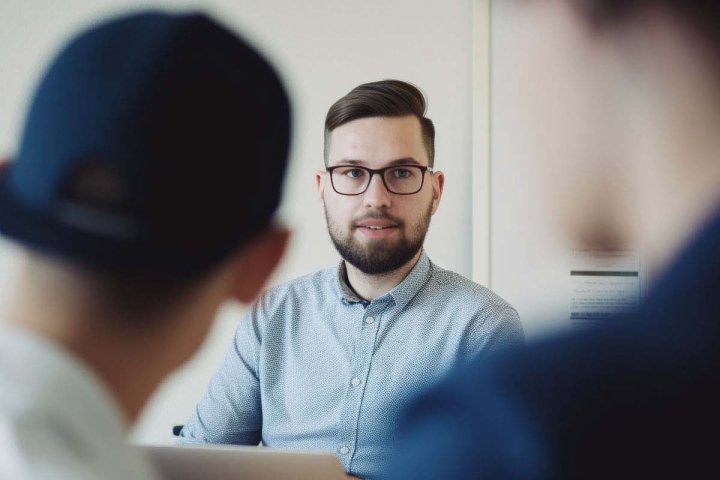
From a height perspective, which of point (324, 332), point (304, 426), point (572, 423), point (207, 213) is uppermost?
point (207, 213)

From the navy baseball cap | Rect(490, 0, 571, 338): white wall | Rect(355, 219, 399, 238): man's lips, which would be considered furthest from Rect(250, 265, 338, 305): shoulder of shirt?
the navy baseball cap

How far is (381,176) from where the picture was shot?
162cm

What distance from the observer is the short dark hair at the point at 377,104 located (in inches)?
63.5

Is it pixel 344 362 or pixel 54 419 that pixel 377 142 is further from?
pixel 54 419

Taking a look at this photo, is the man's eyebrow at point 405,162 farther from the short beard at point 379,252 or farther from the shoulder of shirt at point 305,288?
the shoulder of shirt at point 305,288

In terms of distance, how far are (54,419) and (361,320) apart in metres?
1.24

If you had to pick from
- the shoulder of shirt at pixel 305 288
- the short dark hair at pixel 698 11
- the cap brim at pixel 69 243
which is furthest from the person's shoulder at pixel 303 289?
the cap brim at pixel 69 243

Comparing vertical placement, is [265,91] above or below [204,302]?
above

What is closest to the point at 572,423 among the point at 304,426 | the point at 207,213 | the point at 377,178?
the point at 207,213

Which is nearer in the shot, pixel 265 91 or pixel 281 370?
pixel 265 91

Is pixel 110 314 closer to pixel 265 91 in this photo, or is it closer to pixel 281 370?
pixel 265 91

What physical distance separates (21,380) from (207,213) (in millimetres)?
134

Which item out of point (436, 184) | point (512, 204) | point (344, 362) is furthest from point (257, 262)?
point (512, 204)

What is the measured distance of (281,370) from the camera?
1.55 metres
